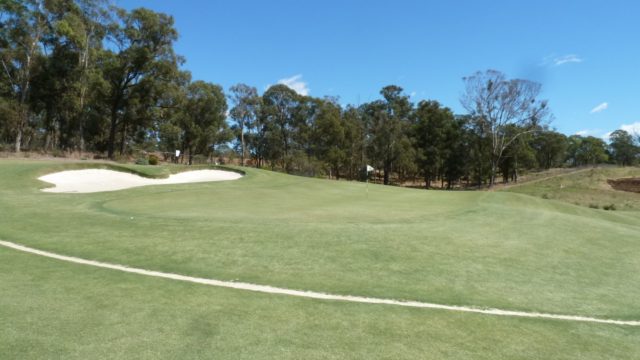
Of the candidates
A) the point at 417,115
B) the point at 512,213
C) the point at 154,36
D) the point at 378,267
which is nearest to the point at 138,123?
the point at 154,36

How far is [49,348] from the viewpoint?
158 inches

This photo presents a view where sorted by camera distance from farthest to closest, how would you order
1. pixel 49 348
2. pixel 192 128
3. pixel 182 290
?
pixel 192 128 < pixel 182 290 < pixel 49 348

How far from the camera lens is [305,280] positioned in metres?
6.78

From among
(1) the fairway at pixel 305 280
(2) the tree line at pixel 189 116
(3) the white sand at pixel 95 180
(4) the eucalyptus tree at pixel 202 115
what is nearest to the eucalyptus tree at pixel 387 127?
(2) the tree line at pixel 189 116

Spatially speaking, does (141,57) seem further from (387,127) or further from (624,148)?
(624,148)

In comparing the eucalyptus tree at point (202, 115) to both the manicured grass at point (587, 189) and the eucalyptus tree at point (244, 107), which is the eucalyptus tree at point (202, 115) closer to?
the eucalyptus tree at point (244, 107)

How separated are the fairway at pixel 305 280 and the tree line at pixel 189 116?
33510 mm

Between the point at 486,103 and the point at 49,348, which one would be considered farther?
the point at 486,103

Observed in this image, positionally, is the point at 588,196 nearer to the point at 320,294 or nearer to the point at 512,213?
the point at 512,213

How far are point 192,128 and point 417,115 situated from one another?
118 ft

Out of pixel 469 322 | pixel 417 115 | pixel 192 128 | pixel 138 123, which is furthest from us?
pixel 417 115

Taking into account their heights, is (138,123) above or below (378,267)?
above

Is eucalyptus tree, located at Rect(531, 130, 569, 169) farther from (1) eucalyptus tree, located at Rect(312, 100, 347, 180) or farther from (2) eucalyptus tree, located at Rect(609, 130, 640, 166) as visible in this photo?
(1) eucalyptus tree, located at Rect(312, 100, 347, 180)

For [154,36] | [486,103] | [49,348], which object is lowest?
[49,348]
